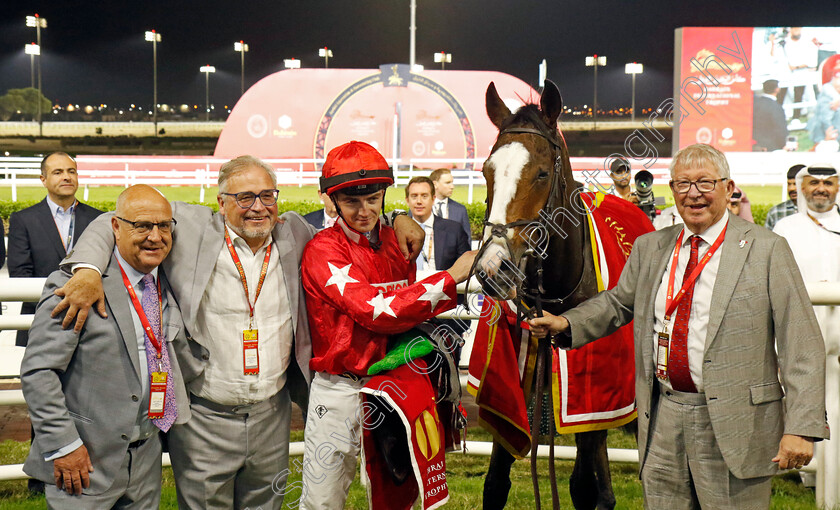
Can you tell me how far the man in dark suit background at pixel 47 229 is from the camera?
15.4ft

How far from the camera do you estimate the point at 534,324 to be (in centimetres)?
250

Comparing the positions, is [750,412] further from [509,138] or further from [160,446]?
[160,446]

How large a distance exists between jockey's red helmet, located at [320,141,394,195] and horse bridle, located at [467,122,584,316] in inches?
15.7

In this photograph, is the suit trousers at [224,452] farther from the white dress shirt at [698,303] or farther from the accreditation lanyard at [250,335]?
the white dress shirt at [698,303]

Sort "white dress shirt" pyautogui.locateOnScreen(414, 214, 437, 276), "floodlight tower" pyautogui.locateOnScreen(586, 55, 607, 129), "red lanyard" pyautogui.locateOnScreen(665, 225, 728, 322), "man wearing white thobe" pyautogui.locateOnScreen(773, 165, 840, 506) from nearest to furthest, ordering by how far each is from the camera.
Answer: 1. "red lanyard" pyautogui.locateOnScreen(665, 225, 728, 322)
2. "man wearing white thobe" pyautogui.locateOnScreen(773, 165, 840, 506)
3. "white dress shirt" pyautogui.locateOnScreen(414, 214, 437, 276)
4. "floodlight tower" pyautogui.locateOnScreen(586, 55, 607, 129)

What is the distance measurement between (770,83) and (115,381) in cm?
1961

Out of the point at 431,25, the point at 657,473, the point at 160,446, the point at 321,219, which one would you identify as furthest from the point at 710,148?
the point at 431,25

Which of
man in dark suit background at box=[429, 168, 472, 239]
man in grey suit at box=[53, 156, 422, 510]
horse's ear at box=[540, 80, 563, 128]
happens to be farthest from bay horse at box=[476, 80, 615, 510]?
man in dark suit background at box=[429, 168, 472, 239]

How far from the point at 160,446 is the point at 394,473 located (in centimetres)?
80

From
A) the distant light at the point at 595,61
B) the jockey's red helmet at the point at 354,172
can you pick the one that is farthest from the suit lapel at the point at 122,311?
the distant light at the point at 595,61

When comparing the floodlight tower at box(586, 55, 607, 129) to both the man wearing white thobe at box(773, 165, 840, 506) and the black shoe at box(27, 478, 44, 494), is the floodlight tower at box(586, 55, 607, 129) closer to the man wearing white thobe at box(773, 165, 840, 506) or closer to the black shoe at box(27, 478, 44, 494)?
the man wearing white thobe at box(773, 165, 840, 506)

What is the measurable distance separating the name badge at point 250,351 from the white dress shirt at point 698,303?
4.34 feet

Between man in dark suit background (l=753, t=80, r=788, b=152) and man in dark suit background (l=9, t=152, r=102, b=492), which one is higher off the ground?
man in dark suit background (l=753, t=80, r=788, b=152)

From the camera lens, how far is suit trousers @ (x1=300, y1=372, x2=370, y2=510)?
2375 mm
